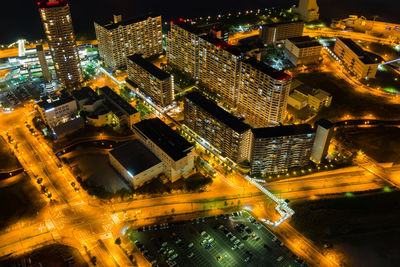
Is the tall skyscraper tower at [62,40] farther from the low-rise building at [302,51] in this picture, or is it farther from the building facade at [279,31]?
the low-rise building at [302,51]

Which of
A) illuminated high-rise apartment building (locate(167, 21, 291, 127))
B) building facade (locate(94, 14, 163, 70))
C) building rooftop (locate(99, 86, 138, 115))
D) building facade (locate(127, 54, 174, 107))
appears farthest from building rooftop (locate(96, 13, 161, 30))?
building rooftop (locate(99, 86, 138, 115))

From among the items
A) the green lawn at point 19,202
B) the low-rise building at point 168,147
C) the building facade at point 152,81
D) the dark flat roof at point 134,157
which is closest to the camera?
the green lawn at point 19,202

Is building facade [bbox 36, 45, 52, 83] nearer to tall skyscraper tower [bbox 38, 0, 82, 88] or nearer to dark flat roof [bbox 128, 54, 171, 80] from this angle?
tall skyscraper tower [bbox 38, 0, 82, 88]

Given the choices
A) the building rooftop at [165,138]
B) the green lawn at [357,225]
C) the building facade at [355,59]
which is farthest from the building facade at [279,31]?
the green lawn at [357,225]

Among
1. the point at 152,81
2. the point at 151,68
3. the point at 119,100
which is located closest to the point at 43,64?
the point at 119,100

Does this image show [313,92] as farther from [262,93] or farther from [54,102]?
[54,102]

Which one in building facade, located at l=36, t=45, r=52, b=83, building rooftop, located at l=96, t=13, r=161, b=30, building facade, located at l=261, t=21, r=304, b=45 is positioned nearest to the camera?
building facade, located at l=36, t=45, r=52, b=83
